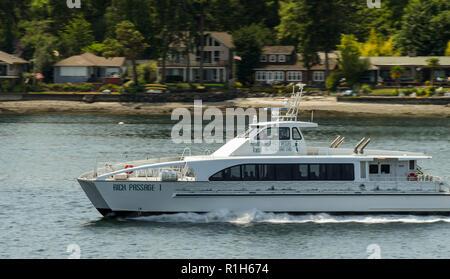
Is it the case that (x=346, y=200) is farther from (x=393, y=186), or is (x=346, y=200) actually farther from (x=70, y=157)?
(x=70, y=157)

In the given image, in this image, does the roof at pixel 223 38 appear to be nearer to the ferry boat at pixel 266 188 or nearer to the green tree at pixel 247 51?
the green tree at pixel 247 51

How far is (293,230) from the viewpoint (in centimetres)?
2777

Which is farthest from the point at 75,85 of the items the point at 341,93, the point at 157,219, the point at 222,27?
the point at 157,219

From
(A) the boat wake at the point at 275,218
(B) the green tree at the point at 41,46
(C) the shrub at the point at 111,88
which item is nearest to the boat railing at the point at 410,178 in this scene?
(A) the boat wake at the point at 275,218

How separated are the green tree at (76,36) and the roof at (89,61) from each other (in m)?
4.07

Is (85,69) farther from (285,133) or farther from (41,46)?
(285,133)

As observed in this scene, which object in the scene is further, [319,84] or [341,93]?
[319,84]

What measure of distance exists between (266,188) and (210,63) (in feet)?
256

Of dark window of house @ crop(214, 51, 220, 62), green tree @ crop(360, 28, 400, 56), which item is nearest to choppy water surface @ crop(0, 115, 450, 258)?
dark window of house @ crop(214, 51, 220, 62)

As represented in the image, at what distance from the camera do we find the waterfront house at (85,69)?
98500mm

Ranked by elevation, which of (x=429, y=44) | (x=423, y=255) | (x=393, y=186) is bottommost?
(x=423, y=255)

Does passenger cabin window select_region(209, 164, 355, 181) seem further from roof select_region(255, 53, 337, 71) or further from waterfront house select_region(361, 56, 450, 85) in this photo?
roof select_region(255, 53, 337, 71)

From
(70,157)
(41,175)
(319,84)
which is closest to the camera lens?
(41,175)
